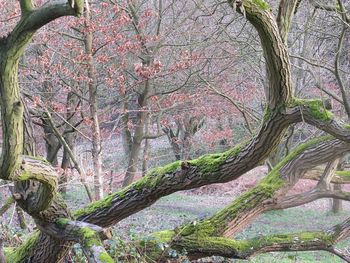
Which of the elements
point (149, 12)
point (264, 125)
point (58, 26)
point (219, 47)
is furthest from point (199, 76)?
point (264, 125)

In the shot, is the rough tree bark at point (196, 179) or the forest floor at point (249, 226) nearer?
the rough tree bark at point (196, 179)

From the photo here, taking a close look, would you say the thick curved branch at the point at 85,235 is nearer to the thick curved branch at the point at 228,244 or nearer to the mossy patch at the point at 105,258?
the mossy patch at the point at 105,258

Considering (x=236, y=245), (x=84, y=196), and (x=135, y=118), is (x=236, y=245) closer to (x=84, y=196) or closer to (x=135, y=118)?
(x=135, y=118)

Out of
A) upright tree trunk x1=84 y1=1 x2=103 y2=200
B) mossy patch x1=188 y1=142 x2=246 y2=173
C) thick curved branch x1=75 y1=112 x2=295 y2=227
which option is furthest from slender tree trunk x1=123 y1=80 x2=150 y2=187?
mossy patch x1=188 y1=142 x2=246 y2=173

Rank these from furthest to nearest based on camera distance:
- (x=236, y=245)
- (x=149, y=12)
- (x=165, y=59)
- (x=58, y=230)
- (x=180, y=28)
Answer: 1. (x=165, y=59)
2. (x=180, y=28)
3. (x=149, y=12)
4. (x=236, y=245)
5. (x=58, y=230)

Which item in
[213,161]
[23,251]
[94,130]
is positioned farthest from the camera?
[94,130]

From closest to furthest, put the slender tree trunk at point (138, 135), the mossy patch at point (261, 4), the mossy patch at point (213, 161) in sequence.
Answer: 1. the mossy patch at point (261, 4)
2. the mossy patch at point (213, 161)
3. the slender tree trunk at point (138, 135)

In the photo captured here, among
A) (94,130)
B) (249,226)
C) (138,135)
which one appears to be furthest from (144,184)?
(249,226)

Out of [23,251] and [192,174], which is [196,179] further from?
[23,251]

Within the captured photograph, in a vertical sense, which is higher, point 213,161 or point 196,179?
point 213,161

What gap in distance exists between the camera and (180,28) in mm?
12523

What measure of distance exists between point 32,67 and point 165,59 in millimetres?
4175

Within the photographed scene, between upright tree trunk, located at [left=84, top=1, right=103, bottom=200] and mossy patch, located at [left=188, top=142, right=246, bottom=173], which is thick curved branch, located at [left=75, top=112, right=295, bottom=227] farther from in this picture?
upright tree trunk, located at [left=84, top=1, right=103, bottom=200]

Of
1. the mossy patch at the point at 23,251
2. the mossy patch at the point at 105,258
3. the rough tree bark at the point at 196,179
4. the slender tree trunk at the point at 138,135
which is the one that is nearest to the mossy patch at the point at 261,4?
the rough tree bark at the point at 196,179
